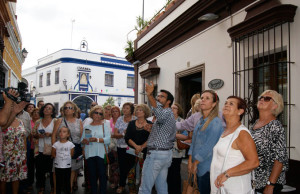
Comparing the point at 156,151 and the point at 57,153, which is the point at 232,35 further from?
the point at 57,153

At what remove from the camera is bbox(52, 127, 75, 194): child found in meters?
Answer: 4.64

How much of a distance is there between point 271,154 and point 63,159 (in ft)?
11.3

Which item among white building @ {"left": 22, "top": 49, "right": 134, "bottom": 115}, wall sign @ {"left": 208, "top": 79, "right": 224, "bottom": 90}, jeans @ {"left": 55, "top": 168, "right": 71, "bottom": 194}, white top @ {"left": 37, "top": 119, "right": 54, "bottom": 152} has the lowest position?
jeans @ {"left": 55, "top": 168, "right": 71, "bottom": 194}

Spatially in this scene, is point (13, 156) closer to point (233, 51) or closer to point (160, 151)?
point (160, 151)

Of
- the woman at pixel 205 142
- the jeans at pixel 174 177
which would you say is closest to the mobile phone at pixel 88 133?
the jeans at pixel 174 177

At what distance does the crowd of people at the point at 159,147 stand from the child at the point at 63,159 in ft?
0.06

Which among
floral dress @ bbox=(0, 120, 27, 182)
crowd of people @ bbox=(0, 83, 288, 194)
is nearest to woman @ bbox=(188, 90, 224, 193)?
crowd of people @ bbox=(0, 83, 288, 194)

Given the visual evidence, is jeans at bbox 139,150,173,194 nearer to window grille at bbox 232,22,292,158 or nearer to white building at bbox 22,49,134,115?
window grille at bbox 232,22,292,158

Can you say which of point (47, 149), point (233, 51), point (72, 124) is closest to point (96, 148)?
point (72, 124)

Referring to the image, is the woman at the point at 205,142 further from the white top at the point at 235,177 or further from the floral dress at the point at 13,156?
the floral dress at the point at 13,156

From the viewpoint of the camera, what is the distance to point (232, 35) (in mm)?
5965

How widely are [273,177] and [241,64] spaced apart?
12.4 ft

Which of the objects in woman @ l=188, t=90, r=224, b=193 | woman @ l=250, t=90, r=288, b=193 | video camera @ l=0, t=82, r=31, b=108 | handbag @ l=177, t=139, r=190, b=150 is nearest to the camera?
woman @ l=250, t=90, r=288, b=193

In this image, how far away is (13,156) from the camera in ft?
14.6
